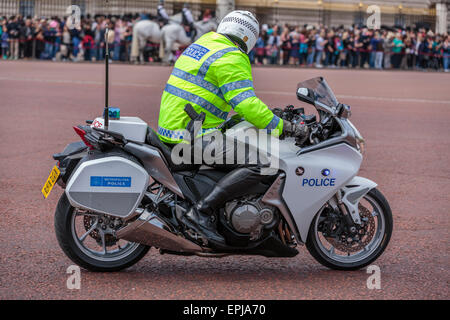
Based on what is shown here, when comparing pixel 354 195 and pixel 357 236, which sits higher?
pixel 354 195

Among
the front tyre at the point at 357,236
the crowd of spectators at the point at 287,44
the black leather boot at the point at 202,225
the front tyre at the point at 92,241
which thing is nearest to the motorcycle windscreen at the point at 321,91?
the front tyre at the point at 357,236

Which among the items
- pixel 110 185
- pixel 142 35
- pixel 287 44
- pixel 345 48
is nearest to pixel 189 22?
pixel 142 35

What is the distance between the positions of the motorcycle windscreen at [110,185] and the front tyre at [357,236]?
3.79ft

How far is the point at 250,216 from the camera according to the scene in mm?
4926

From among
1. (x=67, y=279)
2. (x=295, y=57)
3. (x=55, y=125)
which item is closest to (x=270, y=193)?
(x=67, y=279)

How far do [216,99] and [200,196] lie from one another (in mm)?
613

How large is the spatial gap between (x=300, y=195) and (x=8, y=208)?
3.02 meters

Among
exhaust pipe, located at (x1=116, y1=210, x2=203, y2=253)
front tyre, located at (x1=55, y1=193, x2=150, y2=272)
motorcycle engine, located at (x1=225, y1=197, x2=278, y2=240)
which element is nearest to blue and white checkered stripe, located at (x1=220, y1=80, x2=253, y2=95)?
motorcycle engine, located at (x1=225, y1=197, x2=278, y2=240)

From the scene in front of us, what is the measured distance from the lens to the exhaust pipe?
4879mm

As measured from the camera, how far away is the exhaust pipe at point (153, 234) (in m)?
4.88

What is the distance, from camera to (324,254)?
17.1 ft

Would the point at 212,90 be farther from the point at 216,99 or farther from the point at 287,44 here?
the point at 287,44
